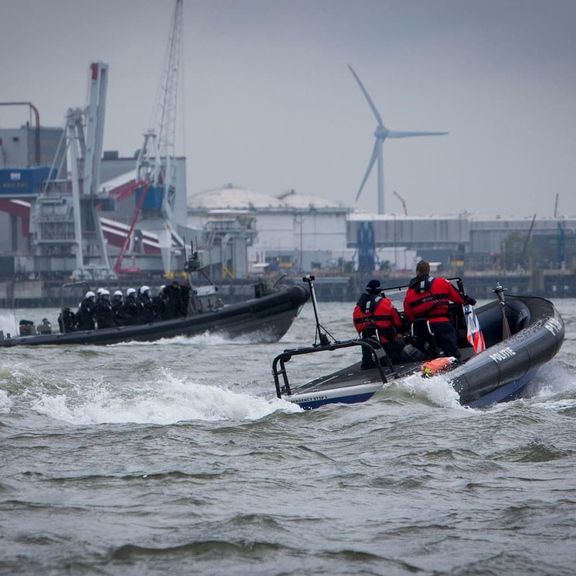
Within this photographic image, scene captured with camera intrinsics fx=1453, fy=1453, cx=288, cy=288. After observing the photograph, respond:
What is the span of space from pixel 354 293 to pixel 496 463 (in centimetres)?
9387

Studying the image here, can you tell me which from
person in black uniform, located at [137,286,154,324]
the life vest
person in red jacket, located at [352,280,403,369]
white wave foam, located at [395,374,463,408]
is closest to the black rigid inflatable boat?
person in black uniform, located at [137,286,154,324]

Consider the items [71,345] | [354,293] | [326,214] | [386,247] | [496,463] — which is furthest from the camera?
[386,247]

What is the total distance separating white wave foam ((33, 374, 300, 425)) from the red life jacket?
5.84ft

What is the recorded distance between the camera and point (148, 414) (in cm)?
1342

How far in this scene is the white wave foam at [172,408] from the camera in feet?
43.3

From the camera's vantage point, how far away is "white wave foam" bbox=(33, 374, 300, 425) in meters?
13.2

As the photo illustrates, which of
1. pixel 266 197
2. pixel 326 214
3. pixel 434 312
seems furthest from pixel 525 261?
pixel 434 312

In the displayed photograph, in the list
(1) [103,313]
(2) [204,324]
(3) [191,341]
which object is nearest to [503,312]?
(3) [191,341]

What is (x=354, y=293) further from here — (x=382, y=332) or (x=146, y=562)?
(x=146, y=562)

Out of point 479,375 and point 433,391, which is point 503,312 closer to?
point 479,375

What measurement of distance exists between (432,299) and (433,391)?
1300 millimetres

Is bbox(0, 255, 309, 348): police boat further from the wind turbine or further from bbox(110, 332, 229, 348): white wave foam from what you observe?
the wind turbine

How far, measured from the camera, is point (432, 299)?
14016 millimetres

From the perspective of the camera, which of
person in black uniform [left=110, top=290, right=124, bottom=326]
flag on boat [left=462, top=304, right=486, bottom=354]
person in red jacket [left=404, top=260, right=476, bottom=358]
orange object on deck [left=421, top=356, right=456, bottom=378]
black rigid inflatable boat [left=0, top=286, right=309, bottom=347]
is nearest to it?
orange object on deck [left=421, top=356, right=456, bottom=378]
